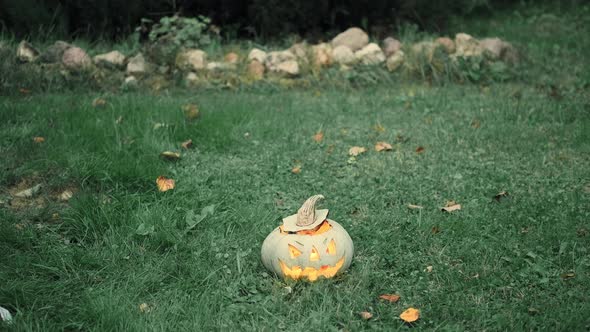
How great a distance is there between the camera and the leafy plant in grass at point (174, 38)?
20.7 feet

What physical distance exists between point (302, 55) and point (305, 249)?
13.6 feet

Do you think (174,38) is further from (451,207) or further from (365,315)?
(365,315)

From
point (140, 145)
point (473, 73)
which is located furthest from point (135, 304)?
point (473, 73)

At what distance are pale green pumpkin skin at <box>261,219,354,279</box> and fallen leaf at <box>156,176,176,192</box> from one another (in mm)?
969

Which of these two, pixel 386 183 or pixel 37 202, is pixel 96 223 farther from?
pixel 386 183

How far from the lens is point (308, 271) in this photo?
285 cm

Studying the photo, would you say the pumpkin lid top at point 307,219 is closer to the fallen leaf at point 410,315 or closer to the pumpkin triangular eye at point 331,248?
the pumpkin triangular eye at point 331,248

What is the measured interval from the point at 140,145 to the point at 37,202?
87 centimetres

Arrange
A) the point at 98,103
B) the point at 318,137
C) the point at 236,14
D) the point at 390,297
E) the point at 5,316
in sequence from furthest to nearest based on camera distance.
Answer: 1. the point at 236,14
2. the point at 98,103
3. the point at 318,137
4. the point at 390,297
5. the point at 5,316

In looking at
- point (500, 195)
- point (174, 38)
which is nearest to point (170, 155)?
point (500, 195)

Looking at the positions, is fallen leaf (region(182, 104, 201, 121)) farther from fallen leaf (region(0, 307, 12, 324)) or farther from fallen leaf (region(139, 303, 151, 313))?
fallen leaf (region(0, 307, 12, 324))

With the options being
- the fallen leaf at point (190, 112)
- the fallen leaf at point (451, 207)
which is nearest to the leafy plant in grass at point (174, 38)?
the fallen leaf at point (190, 112)

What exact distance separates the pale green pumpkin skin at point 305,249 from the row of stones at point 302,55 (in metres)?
3.71

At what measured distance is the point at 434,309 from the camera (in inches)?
106
